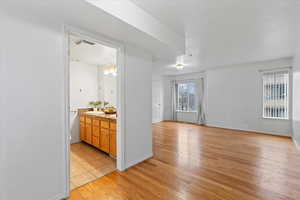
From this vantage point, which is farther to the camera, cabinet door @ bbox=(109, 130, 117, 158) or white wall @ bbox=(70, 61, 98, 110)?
white wall @ bbox=(70, 61, 98, 110)

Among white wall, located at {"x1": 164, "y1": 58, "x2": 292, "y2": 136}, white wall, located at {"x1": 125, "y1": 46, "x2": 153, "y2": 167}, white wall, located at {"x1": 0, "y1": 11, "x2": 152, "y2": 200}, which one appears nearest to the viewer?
white wall, located at {"x1": 0, "y1": 11, "x2": 152, "y2": 200}

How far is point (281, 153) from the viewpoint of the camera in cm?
311

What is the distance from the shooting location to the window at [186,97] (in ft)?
22.6

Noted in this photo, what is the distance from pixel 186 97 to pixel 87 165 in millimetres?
5669

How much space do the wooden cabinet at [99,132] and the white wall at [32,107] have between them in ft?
3.79

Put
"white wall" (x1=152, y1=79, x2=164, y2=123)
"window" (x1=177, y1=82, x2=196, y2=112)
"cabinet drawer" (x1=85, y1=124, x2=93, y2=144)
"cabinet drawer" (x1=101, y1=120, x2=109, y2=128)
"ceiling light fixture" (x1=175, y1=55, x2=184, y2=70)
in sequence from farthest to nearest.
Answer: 1. "white wall" (x1=152, y1=79, x2=164, y2=123)
2. "window" (x1=177, y1=82, x2=196, y2=112)
3. "ceiling light fixture" (x1=175, y1=55, x2=184, y2=70)
4. "cabinet drawer" (x1=85, y1=124, x2=93, y2=144)
5. "cabinet drawer" (x1=101, y1=120, x2=109, y2=128)

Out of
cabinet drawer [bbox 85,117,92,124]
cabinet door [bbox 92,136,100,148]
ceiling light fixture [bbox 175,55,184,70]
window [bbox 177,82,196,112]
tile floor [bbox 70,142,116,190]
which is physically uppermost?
ceiling light fixture [bbox 175,55,184,70]

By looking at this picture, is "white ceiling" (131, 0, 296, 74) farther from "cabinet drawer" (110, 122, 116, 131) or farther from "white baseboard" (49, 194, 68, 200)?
"white baseboard" (49, 194, 68, 200)

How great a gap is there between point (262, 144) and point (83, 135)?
4831mm

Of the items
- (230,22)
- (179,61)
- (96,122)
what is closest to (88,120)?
(96,122)

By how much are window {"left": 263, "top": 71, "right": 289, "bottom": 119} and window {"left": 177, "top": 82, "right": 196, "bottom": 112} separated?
2.73 metres

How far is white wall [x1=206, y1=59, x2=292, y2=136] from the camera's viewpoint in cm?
471

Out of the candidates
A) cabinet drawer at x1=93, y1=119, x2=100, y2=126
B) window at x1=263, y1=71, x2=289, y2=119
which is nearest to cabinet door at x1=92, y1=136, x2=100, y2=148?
cabinet drawer at x1=93, y1=119, x2=100, y2=126

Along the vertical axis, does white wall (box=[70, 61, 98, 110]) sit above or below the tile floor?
above
